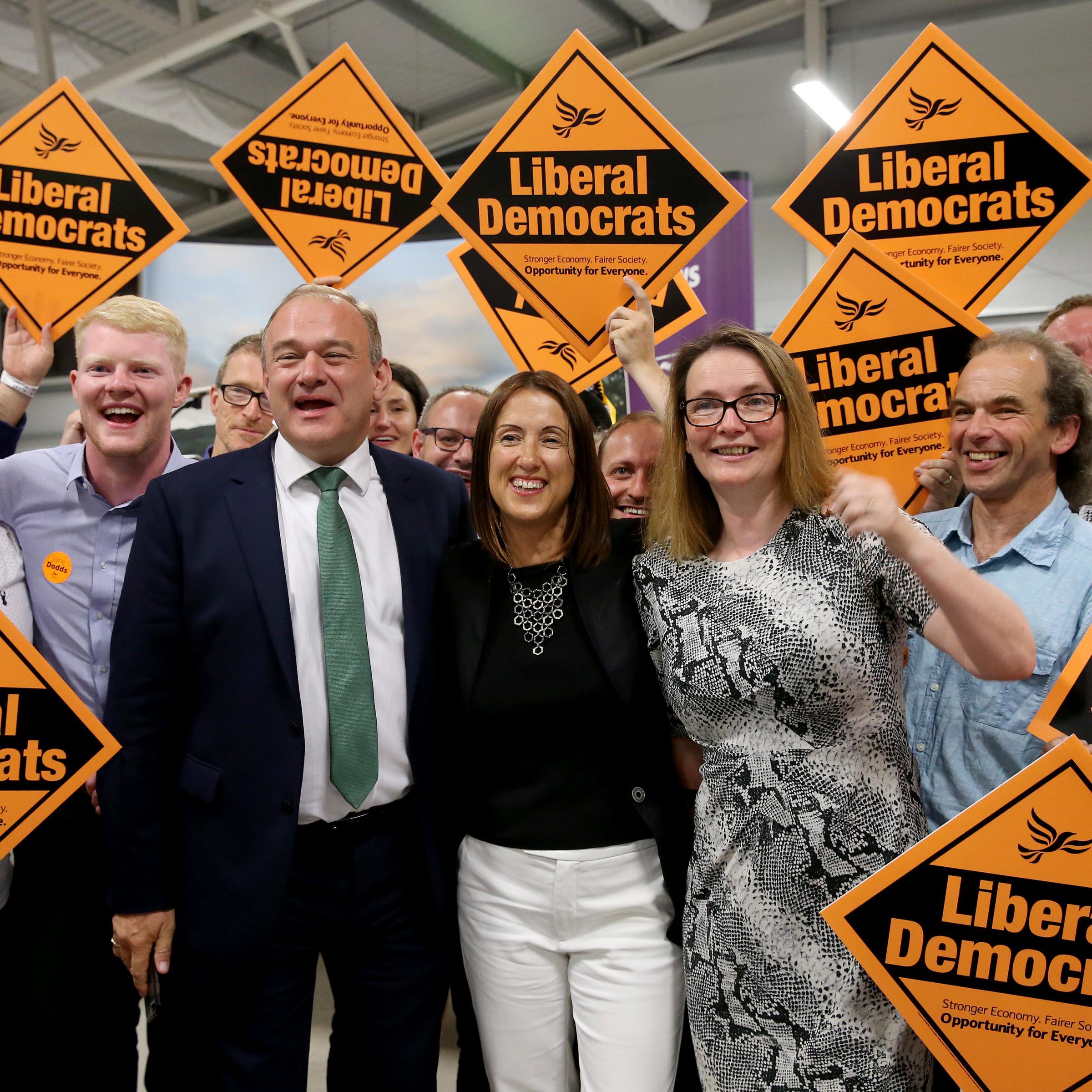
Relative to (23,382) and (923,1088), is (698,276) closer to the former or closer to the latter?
(23,382)

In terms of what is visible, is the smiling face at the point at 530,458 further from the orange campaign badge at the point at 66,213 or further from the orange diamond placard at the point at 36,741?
the orange campaign badge at the point at 66,213

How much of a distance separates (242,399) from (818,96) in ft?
18.3

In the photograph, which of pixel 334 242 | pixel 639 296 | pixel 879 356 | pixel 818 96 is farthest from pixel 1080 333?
pixel 818 96

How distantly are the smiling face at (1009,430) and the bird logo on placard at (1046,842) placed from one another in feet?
2.35

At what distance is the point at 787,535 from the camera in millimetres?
1854

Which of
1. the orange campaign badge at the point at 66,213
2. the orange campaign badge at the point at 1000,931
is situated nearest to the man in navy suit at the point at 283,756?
the orange campaign badge at the point at 66,213

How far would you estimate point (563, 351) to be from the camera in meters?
2.60

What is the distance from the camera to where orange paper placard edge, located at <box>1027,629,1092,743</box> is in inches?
67.3

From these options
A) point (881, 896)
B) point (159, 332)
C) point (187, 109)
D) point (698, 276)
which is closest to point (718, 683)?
point (881, 896)

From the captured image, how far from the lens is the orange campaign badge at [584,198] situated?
2328mm

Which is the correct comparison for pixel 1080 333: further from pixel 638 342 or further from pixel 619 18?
pixel 619 18

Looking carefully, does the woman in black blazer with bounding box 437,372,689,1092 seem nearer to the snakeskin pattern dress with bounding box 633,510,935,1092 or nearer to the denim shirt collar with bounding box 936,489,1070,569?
the snakeskin pattern dress with bounding box 633,510,935,1092

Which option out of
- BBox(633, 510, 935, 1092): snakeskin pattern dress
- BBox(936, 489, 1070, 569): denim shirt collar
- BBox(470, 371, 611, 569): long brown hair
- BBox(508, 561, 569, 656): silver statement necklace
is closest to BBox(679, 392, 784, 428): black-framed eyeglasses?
BBox(633, 510, 935, 1092): snakeskin pattern dress

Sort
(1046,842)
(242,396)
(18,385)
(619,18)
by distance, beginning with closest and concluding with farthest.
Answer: (1046,842) < (18,385) < (242,396) < (619,18)
